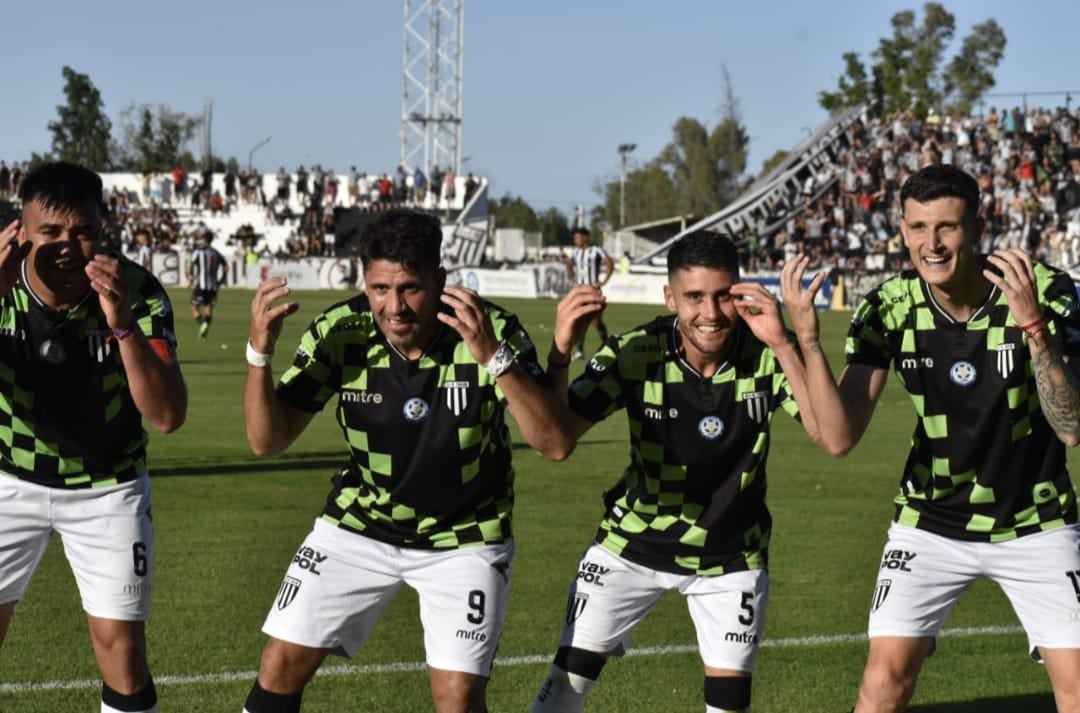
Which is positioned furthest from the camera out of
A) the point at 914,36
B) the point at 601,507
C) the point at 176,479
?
the point at 914,36

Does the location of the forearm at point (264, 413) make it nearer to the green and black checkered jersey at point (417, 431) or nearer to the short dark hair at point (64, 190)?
the green and black checkered jersey at point (417, 431)

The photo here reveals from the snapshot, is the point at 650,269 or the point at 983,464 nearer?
the point at 983,464

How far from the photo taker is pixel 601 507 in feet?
42.3

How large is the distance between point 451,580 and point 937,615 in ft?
6.17

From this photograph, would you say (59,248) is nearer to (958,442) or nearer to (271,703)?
(271,703)

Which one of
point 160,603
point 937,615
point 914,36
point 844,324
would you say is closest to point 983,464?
point 937,615

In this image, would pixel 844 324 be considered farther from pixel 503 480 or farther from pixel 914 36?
pixel 914 36

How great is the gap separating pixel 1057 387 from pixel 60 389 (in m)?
3.72

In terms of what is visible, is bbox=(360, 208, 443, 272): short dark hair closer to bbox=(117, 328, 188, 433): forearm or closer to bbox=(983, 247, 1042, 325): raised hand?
bbox=(117, 328, 188, 433): forearm

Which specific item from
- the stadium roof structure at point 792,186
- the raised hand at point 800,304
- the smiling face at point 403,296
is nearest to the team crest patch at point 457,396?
the smiling face at point 403,296

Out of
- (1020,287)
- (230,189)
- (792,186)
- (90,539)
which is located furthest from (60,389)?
(230,189)

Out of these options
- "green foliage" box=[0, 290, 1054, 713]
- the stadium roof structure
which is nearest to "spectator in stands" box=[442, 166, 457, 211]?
the stadium roof structure

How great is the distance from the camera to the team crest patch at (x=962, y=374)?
606 cm

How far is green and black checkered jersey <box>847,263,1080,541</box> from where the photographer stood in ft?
19.7
